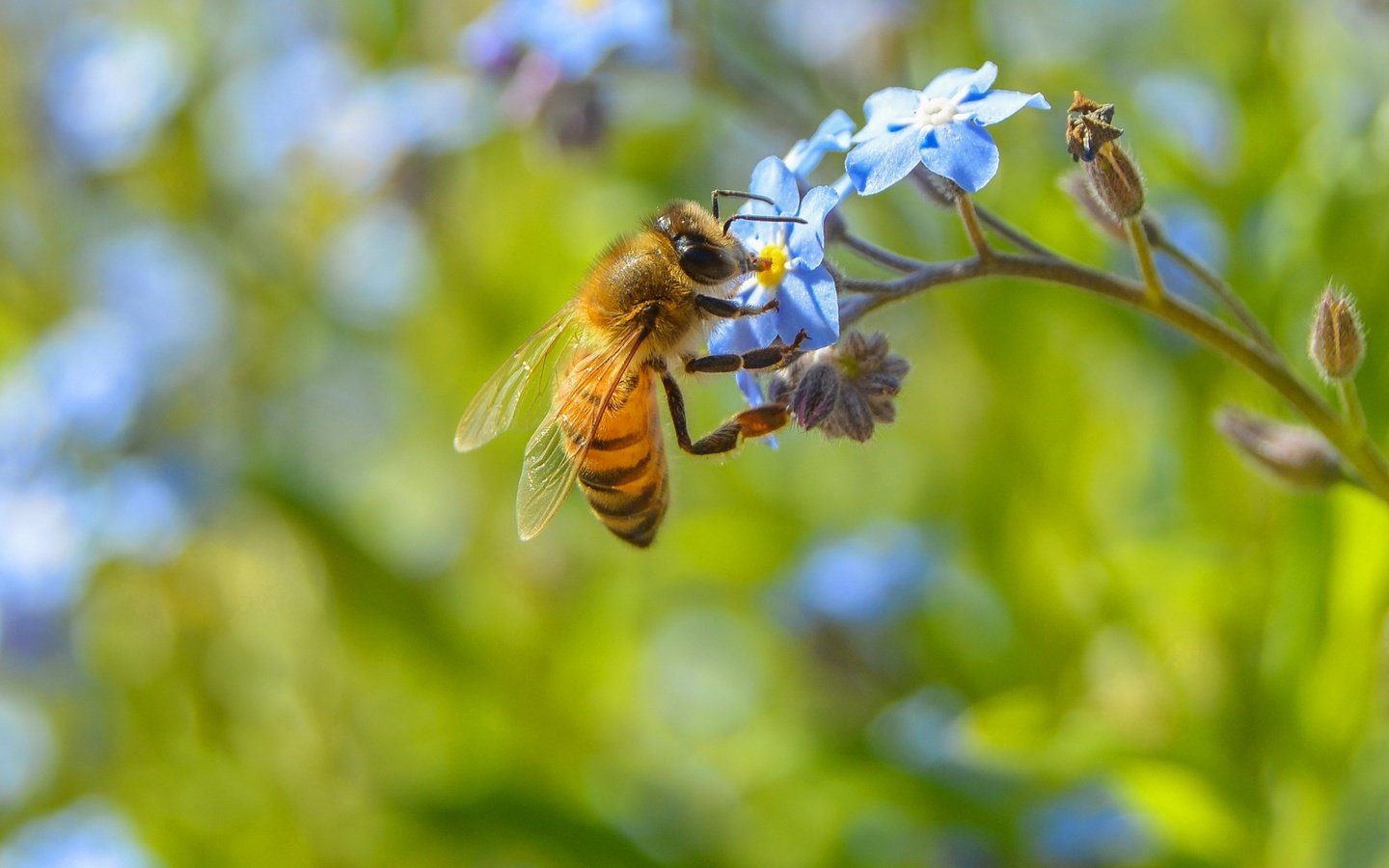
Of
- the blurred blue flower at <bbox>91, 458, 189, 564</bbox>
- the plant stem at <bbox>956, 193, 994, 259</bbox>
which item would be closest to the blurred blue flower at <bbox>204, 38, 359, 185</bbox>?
the blurred blue flower at <bbox>91, 458, 189, 564</bbox>

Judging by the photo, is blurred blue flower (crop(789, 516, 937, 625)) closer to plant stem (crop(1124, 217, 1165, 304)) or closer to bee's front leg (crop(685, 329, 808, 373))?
bee's front leg (crop(685, 329, 808, 373))

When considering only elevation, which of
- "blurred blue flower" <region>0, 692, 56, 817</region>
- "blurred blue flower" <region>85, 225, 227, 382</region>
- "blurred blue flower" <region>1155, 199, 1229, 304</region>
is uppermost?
"blurred blue flower" <region>85, 225, 227, 382</region>

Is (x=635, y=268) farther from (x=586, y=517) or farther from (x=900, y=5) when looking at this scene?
(x=586, y=517)

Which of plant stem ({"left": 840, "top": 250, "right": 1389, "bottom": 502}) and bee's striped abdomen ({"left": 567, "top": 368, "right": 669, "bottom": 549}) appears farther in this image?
bee's striped abdomen ({"left": 567, "top": 368, "right": 669, "bottom": 549})

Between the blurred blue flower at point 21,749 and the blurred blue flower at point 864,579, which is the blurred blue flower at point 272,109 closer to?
the blurred blue flower at point 21,749

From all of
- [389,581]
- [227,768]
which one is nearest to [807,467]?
[389,581]

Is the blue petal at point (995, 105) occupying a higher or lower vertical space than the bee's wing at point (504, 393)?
lower

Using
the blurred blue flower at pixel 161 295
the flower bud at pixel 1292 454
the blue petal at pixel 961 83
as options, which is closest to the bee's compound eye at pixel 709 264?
the blue petal at pixel 961 83
